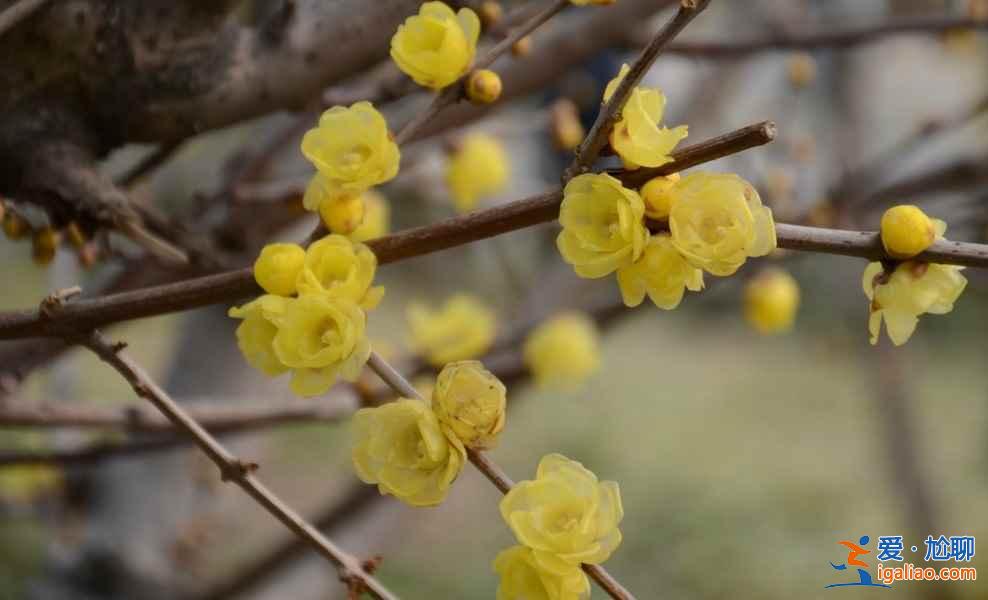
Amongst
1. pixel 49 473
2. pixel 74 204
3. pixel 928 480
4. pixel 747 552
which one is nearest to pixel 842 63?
pixel 928 480

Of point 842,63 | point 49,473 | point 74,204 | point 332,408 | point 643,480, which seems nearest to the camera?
point 74,204

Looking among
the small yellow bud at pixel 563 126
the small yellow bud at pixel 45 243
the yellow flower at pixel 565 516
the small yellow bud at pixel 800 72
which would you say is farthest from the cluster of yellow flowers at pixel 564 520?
the small yellow bud at pixel 800 72

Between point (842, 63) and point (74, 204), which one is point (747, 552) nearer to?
point (842, 63)

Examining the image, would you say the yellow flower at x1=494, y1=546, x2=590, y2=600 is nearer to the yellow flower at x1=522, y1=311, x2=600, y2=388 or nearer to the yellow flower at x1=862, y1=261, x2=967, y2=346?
the yellow flower at x1=862, y1=261, x2=967, y2=346

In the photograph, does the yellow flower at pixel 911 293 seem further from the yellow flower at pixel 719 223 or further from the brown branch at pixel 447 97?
the brown branch at pixel 447 97

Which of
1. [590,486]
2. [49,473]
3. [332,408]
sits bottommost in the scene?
[590,486]

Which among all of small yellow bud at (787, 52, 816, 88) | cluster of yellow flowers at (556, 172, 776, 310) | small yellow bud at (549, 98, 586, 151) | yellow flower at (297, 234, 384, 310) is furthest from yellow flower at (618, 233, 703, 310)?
small yellow bud at (787, 52, 816, 88)
